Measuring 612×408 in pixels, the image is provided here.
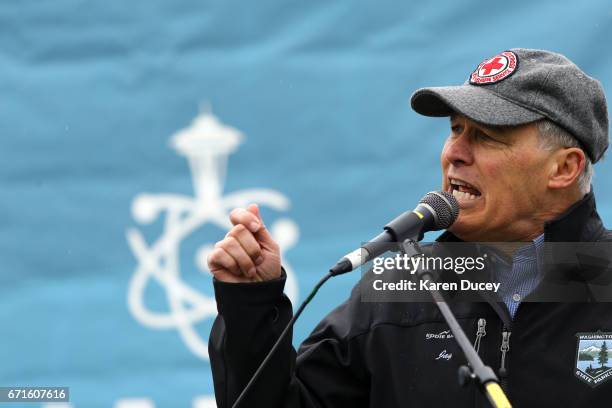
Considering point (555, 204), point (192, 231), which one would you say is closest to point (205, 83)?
point (192, 231)

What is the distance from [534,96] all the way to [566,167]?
0.70 feet

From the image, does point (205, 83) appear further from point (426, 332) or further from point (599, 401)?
point (599, 401)

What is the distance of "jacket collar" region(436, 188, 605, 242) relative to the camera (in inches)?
92.7

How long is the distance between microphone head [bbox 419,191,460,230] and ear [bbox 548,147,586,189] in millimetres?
545

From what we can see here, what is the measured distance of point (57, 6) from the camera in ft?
12.9

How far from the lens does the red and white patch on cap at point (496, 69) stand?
2.53 m

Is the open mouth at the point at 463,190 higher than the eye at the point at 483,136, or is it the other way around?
the eye at the point at 483,136

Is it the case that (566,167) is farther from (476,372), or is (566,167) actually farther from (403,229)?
(476,372)

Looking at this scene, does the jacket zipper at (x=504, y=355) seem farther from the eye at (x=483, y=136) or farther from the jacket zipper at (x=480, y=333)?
the eye at (x=483, y=136)

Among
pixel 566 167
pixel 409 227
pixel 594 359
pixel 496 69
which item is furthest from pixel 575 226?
pixel 409 227

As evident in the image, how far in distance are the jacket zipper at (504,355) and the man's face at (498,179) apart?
325 millimetres

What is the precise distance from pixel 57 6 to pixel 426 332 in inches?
91.1

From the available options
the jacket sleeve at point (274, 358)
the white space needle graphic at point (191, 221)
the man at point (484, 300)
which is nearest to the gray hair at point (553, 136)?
the man at point (484, 300)

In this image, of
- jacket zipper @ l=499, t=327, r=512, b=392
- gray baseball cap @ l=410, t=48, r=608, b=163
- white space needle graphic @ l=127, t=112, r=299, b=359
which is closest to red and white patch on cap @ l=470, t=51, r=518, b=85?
gray baseball cap @ l=410, t=48, r=608, b=163
